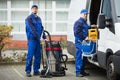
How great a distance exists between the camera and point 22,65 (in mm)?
15062

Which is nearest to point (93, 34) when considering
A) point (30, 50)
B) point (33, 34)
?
point (33, 34)

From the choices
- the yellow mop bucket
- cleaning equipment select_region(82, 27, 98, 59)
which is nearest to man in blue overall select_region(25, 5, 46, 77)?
cleaning equipment select_region(82, 27, 98, 59)

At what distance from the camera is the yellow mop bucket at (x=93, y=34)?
1100cm

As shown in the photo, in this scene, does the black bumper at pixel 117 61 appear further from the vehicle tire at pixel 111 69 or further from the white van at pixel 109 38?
the vehicle tire at pixel 111 69

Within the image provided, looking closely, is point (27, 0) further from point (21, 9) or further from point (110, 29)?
point (110, 29)

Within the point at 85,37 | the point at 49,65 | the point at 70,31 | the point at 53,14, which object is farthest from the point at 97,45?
the point at 53,14

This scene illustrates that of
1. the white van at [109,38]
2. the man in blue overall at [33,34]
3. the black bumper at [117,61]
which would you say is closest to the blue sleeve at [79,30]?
the white van at [109,38]

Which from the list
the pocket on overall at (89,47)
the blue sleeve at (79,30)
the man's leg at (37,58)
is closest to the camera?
the pocket on overall at (89,47)

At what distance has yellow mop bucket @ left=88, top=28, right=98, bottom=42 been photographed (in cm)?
1100

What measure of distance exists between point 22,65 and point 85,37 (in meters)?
3.96

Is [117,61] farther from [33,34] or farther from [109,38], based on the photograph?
[33,34]

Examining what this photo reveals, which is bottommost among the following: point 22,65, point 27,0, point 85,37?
point 22,65

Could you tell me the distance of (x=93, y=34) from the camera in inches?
436

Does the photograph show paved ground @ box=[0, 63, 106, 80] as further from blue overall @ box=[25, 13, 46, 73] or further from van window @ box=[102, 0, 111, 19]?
van window @ box=[102, 0, 111, 19]
